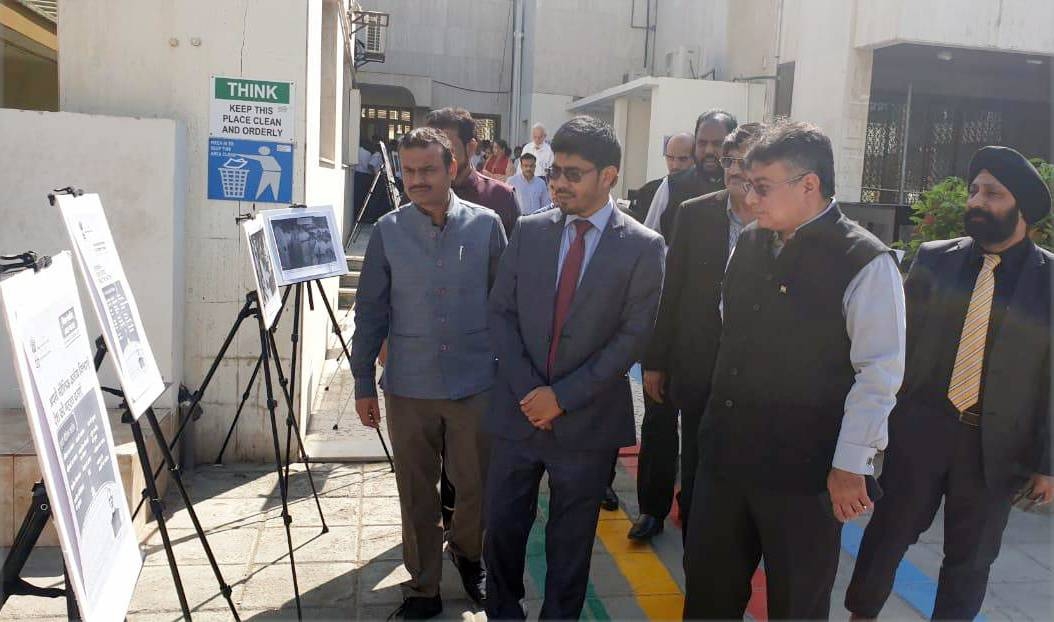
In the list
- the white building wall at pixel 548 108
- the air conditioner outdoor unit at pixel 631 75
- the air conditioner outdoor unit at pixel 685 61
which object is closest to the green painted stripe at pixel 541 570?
the air conditioner outdoor unit at pixel 685 61

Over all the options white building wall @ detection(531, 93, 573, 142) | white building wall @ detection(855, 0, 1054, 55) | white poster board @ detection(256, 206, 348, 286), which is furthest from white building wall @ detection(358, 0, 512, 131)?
white poster board @ detection(256, 206, 348, 286)

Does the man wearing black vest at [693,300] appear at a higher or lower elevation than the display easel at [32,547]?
higher

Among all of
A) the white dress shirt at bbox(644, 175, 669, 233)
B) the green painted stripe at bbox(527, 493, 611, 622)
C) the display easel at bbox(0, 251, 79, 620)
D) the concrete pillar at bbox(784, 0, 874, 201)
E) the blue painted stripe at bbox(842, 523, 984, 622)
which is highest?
the concrete pillar at bbox(784, 0, 874, 201)

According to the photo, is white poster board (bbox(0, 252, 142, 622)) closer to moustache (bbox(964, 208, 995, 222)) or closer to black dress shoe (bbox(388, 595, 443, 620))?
black dress shoe (bbox(388, 595, 443, 620))

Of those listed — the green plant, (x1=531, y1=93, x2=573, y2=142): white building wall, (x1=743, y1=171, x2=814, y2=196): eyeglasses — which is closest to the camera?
(x1=743, y1=171, x2=814, y2=196): eyeglasses

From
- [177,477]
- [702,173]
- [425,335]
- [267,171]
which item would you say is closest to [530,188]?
[267,171]

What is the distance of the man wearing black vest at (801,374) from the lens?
253 cm

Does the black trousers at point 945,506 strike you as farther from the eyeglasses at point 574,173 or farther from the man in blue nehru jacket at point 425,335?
the man in blue nehru jacket at point 425,335

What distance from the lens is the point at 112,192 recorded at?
16.0 ft

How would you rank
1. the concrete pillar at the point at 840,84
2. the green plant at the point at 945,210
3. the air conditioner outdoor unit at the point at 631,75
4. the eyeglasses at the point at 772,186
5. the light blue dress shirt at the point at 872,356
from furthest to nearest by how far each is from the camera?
1. the air conditioner outdoor unit at the point at 631,75
2. the concrete pillar at the point at 840,84
3. the green plant at the point at 945,210
4. the eyeglasses at the point at 772,186
5. the light blue dress shirt at the point at 872,356

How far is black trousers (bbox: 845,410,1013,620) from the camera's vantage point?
3166 mm

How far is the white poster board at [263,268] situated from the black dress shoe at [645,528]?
6.65 feet

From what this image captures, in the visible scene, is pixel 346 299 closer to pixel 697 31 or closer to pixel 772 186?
pixel 772 186

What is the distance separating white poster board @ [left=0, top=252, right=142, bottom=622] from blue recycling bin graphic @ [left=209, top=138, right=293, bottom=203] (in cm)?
285
